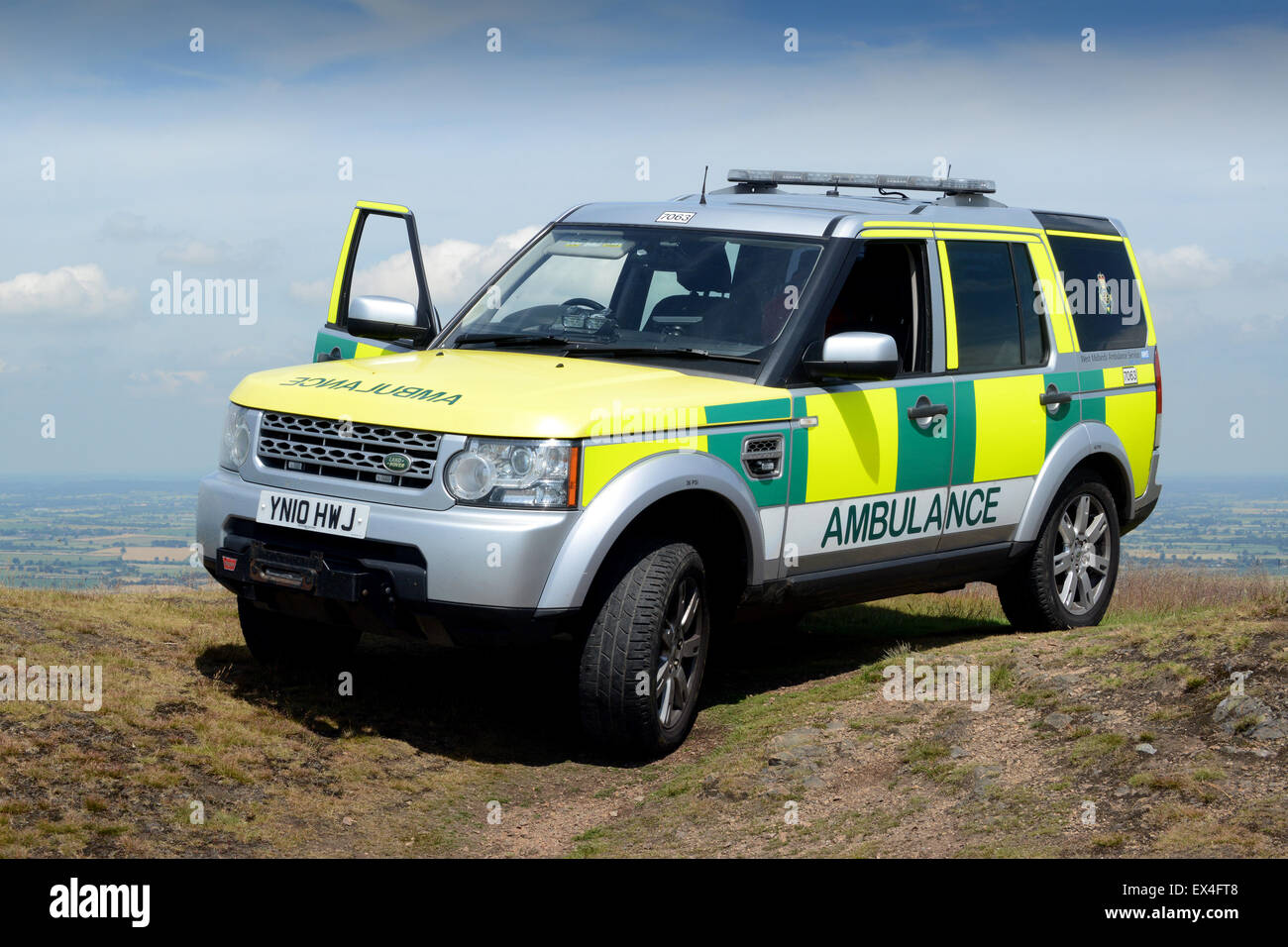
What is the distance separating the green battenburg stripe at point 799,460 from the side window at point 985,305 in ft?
4.66

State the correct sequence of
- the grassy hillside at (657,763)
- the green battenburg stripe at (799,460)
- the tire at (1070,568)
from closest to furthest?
the grassy hillside at (657,763) < the green battenburg stripe at (799,460) < the tire at (1070,568)

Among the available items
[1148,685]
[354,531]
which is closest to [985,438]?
[1148,685]

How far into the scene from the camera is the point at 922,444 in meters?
7.39

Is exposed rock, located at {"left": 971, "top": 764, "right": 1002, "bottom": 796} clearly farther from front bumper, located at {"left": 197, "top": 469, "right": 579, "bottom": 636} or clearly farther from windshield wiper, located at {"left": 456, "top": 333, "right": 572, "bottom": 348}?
windshield wiper, located at {"left": 456, "top": 333, "right": 572, "bottom": 348}

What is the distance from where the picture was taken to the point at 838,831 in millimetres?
5449

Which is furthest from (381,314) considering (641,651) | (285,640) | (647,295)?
(641,651)

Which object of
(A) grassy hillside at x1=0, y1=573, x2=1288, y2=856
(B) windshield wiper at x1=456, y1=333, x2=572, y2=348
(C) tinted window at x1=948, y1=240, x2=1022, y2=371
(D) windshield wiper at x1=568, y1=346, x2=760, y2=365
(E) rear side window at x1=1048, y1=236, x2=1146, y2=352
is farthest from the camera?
(E) rear side window at x1=1048, y1=236, x2=1146, y2=352

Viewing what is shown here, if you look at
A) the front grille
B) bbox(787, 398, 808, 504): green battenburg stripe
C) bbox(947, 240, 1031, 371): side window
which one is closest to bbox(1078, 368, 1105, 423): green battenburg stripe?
bbox(947, 240, 1031, 371): side window

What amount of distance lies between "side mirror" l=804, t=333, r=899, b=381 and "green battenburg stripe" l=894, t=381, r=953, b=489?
0.65 m

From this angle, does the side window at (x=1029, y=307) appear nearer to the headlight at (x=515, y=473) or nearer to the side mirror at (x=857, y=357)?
the side mirror at (x=857, y=357)

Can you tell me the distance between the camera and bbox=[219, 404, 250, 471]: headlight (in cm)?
643

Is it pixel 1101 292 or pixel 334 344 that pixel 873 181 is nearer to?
pixel 1101 292

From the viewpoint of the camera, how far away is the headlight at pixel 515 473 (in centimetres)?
568

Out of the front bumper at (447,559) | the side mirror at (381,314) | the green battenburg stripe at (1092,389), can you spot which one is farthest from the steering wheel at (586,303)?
the green battenburg stripe at (1092,389)
